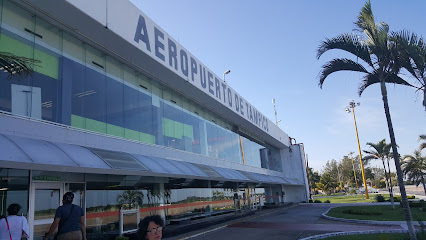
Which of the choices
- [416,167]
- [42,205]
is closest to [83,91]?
[42,205]

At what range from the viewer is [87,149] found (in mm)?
9125

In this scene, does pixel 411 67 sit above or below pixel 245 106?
below

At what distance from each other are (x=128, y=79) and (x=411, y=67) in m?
10.3

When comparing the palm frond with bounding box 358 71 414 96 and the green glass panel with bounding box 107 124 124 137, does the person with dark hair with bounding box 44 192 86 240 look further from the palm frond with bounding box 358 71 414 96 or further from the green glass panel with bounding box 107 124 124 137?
the palm frond with bounding box 358 71 414 96

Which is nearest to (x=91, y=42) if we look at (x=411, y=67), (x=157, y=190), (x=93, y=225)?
(x=93, y=225)

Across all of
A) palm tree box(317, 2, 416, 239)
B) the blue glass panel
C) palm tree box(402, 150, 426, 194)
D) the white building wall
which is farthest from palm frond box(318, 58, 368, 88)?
the white building wall

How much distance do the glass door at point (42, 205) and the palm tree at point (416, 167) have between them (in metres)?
31.7

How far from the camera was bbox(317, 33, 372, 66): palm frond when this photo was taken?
33.7ft

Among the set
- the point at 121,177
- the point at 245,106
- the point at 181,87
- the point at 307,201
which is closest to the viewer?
the point at 121,177

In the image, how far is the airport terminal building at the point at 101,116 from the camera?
26.6 ft

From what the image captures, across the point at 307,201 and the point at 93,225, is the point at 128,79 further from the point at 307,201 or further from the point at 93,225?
the point at 307,201

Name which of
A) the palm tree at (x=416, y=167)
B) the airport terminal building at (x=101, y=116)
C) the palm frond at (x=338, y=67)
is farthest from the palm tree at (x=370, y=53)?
the palm tree at (x=416, y=167)

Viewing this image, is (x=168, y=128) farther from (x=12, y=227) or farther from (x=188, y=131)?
(x=12, y=227)

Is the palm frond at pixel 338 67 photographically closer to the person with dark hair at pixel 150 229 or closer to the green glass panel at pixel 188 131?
the green glass panel at pixel 188 131
